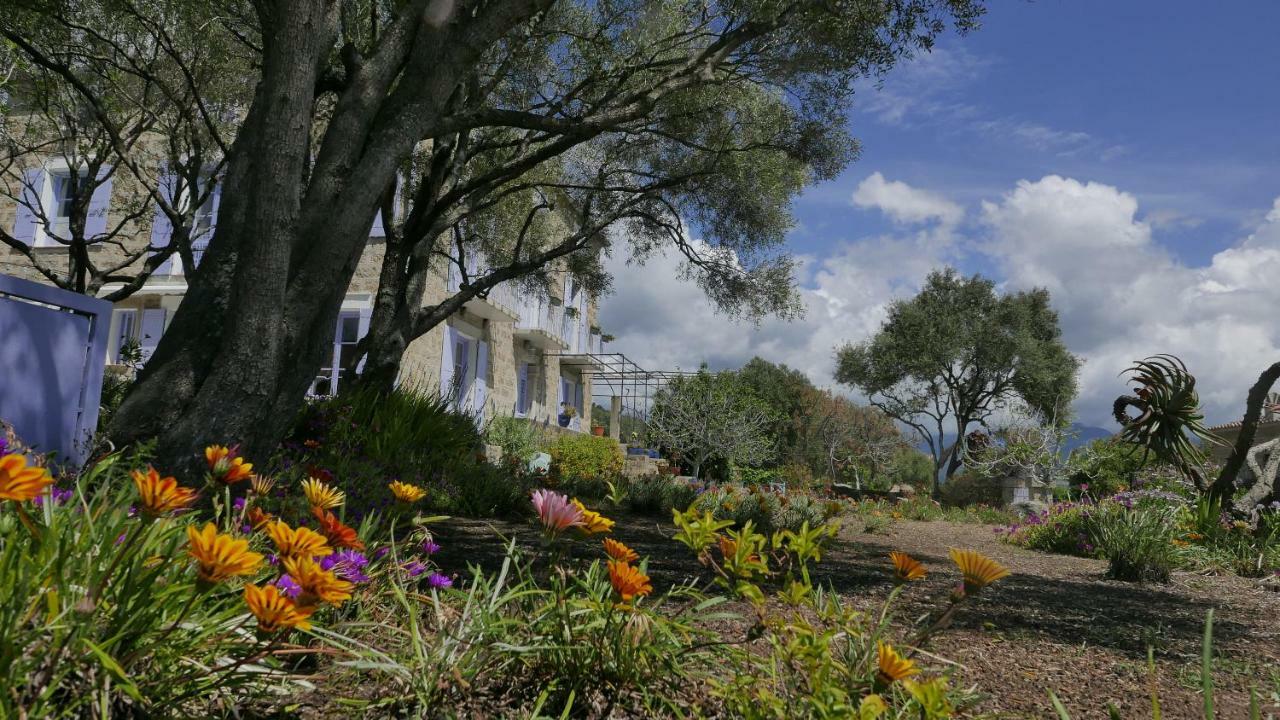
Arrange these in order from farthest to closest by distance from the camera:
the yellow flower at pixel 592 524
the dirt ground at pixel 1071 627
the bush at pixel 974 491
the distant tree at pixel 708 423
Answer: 1. the distant tree at pixel 708 423
2. the bush at pixel 974 491
3. the dirt ground at pixel 1071 627
4. the yellow flower at pixel 592 524

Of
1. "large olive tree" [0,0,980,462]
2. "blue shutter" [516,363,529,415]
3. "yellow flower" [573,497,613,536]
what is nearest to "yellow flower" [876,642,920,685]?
"yellow flower" [573,497,613,536]

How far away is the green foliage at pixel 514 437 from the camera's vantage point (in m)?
14.0

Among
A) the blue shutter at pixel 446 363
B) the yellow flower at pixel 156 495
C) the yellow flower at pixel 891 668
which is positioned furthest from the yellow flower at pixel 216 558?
the blue shutter at pixel 446 363

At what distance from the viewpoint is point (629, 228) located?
11.7 meters

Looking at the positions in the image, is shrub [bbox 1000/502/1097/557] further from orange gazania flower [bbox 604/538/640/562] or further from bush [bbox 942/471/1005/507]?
orange gazania flower [bbox 604/538/640/562]

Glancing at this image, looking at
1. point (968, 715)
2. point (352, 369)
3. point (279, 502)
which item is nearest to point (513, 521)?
point (352, 369)

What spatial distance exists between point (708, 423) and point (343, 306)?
10108mm

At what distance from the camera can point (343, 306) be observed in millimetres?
14109

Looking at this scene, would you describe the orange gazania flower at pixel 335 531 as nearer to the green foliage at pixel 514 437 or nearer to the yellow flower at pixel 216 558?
the yellow flower at pixel 216 558

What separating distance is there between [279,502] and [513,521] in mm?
3300

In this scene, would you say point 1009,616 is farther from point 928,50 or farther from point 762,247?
point 762,247

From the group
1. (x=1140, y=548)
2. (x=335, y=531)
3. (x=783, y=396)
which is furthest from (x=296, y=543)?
(x=783, y=396)

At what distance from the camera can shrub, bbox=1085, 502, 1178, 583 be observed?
6012mm

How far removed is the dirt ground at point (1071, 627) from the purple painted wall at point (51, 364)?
2.16m
